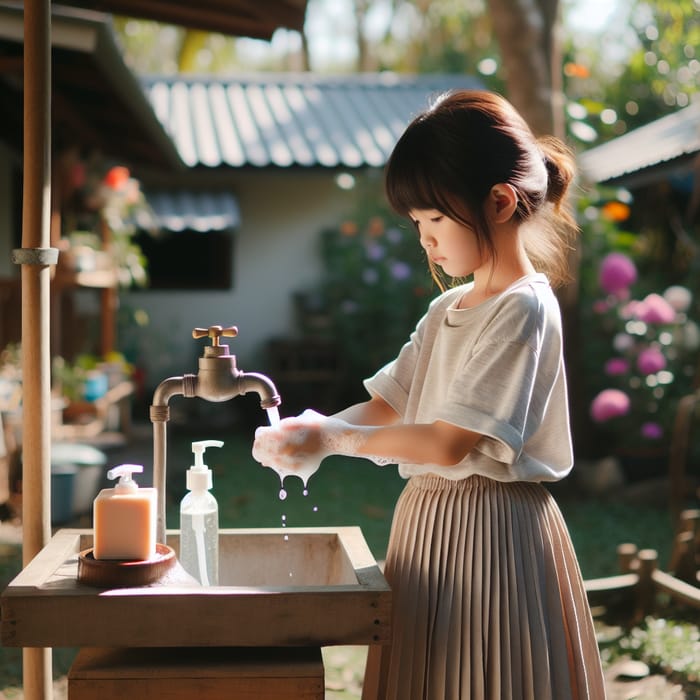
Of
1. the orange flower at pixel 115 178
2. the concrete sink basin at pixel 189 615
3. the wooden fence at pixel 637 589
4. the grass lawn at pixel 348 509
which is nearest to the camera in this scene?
the concrete sink basin at pixel 189 615

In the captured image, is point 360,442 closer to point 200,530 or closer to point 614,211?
point 200,530

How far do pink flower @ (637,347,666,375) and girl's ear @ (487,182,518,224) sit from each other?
484 cm

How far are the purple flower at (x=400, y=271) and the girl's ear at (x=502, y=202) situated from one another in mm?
7410

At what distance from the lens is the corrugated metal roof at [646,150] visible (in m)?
6.12

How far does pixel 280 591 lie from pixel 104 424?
5478 mm

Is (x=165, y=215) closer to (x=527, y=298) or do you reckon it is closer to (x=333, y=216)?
(x=333, y=216)

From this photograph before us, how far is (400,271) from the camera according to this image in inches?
362

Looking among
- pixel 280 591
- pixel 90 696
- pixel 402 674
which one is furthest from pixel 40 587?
pixel 402 674

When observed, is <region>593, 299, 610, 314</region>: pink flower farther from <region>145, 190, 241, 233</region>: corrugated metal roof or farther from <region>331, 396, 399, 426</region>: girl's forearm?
<region>331, 396, 399, 426</region>: girl's forearm

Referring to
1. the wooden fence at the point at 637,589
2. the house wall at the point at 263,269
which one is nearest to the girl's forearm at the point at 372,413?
the wooden fence at the point at 637,589

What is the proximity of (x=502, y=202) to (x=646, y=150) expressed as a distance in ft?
17.8

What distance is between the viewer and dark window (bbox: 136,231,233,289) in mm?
10320

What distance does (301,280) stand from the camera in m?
10.4

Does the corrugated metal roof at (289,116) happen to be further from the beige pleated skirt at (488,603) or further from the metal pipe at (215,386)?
the beige pleated skirt at (488,603)
